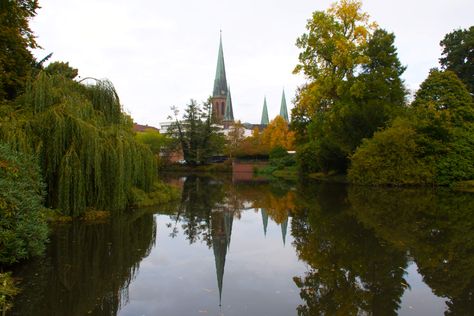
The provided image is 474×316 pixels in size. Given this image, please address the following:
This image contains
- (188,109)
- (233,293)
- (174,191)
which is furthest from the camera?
(188,109)

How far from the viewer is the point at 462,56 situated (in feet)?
126

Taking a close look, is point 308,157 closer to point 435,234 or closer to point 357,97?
point 357,97

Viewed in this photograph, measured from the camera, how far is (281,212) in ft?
51.3

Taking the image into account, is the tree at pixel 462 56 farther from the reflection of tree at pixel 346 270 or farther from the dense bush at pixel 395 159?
the reflection of tree at pixel 346 270

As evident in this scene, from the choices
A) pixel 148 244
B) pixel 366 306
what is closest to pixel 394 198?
pixel 148 244

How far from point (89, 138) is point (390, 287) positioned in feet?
27.9

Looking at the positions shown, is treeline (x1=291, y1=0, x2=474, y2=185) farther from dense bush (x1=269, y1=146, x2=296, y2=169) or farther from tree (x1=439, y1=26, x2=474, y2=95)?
dense bush (x1=269, y1=146, x2=296, y2=169)

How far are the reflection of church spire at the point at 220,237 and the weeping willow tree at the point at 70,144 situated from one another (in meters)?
3.07

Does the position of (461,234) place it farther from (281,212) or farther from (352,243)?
(281,212)

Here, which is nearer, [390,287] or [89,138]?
[390,287]

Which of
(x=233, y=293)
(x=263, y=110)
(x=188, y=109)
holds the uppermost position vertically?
(x=263, y=110)

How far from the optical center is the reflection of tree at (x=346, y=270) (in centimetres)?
581

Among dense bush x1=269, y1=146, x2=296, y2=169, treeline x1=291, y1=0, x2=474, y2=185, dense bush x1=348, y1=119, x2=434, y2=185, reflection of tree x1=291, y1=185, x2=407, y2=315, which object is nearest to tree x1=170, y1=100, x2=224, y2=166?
dense bush x1=269, y1=146, x2=296, y2=169

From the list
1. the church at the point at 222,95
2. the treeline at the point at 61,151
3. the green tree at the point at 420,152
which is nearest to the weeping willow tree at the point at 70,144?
the treeline at the point at 61,151
